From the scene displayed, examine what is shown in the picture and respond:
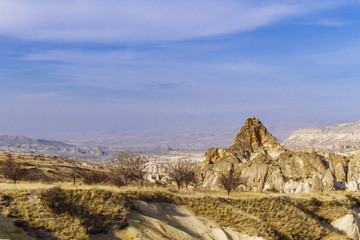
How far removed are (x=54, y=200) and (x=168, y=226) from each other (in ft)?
29.5

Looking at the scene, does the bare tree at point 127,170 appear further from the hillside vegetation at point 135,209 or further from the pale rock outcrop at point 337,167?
the pale rock outcrop at point 337,167

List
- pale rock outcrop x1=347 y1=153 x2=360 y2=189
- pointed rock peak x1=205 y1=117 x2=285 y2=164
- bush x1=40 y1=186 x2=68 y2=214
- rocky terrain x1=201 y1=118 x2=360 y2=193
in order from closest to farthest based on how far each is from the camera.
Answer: bush x1=40 y1=186 x2=68 y2=214 < rocky terrain x1=201 y1=118 x2=360 y2=193 < pale rock outcrop x1=347 y1=153 x2=360 y2=189 < pointed rock peak x1=205 y1=117 x2=285 y2=164

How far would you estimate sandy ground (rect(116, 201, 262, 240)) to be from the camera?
27531 mm

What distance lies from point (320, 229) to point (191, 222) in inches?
682

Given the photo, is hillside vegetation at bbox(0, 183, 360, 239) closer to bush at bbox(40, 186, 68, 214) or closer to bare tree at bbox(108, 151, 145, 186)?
bush at bbox(40, 186, 68, 214)

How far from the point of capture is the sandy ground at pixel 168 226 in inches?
1084

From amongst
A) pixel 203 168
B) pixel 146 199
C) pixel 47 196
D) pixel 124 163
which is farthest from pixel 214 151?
pixel 47 196

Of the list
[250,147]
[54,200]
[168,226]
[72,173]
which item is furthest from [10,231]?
[250,147]

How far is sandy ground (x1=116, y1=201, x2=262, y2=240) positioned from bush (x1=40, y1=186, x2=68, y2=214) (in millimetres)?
4479

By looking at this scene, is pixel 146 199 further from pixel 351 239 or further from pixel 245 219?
pixel 351 239

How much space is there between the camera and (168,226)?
98.0 ft

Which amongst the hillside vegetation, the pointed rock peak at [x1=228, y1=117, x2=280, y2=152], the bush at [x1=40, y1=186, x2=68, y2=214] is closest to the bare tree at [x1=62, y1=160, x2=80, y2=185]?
the hillside vegetation

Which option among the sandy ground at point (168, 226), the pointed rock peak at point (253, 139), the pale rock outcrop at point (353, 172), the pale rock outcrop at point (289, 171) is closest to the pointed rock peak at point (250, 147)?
the pointed rock peak at point (253, 139)

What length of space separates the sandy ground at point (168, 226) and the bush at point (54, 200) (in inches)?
176
